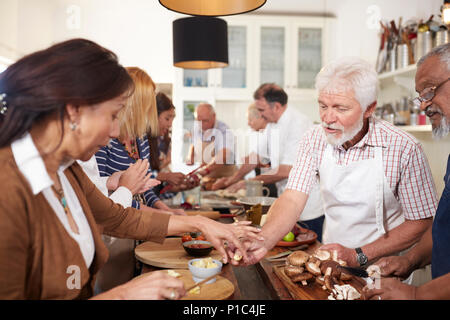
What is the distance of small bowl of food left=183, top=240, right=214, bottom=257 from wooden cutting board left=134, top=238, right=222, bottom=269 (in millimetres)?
22

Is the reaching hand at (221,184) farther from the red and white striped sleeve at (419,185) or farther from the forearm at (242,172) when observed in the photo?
the red and white striped sleeve at (419,185)

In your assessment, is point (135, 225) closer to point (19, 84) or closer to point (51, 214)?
point (51, 214)

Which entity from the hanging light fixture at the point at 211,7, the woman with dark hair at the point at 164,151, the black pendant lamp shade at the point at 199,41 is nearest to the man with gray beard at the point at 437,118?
the hanging light fixture at the point at 211,7

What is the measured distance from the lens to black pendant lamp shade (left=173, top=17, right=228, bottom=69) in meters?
2.43

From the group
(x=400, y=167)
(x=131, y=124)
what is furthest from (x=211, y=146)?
(x=400, y=167)

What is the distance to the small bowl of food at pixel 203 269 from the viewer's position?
43.3 inches

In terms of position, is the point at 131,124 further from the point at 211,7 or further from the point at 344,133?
the point at 344,133

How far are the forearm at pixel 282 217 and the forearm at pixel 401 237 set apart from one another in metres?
0.31

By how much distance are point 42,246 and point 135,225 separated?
451 millimetres

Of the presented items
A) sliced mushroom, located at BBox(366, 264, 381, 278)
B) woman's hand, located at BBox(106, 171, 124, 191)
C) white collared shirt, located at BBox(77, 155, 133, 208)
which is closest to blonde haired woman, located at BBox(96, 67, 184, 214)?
woman's hand, located at BBox(106, 171, 124, 191)

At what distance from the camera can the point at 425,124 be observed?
2.69 m

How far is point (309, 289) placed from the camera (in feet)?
3.62
